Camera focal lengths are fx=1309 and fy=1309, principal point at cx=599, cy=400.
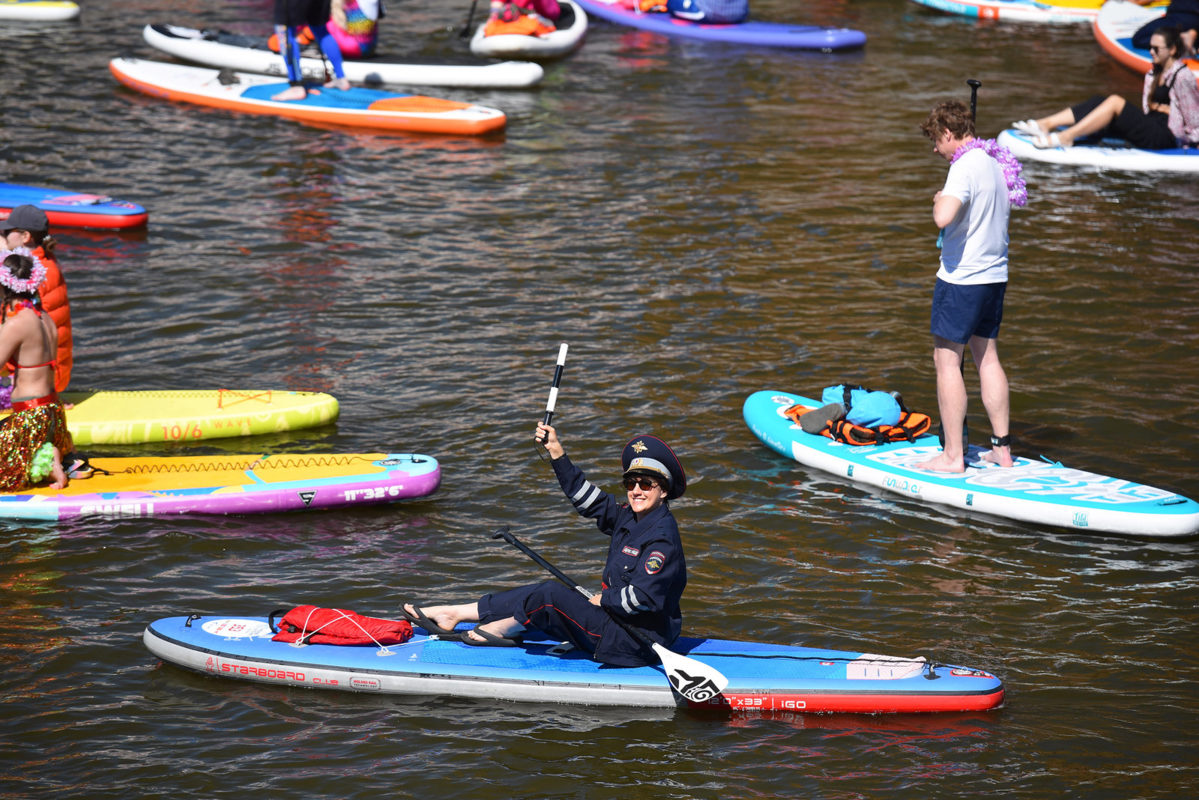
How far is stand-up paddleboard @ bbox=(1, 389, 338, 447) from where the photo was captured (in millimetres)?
8508

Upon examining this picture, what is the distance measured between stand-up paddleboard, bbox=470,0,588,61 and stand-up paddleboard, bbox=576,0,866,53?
1735 mm

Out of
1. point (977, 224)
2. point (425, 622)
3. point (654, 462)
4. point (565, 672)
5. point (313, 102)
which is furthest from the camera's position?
point (313, 102)

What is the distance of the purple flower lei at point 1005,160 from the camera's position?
7.18 metres

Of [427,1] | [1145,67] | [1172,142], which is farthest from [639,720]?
[427,1]

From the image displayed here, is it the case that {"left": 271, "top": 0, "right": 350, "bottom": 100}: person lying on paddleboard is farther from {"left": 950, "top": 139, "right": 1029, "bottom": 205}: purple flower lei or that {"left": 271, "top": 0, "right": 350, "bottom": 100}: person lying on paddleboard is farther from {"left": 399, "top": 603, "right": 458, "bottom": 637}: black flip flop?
{"left": 399, "top": 603, "right": 458, "bottom": 637}: black flip flop

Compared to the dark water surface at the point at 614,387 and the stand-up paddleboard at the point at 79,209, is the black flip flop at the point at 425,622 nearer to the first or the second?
the dark water surface at the point at 614,387

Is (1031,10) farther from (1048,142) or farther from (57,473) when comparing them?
(57,473)

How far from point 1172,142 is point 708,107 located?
5455mm

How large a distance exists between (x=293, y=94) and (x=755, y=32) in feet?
23.9

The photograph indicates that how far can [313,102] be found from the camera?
15.8 m

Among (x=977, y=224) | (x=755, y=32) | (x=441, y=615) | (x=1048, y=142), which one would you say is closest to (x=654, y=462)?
(x=441, y=615)

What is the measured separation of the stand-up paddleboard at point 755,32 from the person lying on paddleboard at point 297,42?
5.83 m

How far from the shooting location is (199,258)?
11.9 meters

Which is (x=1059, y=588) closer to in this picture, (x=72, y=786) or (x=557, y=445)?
(x=557, y=445)
